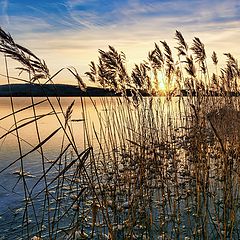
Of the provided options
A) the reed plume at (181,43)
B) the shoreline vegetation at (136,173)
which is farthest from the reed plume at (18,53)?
the reed plume at (181,43)

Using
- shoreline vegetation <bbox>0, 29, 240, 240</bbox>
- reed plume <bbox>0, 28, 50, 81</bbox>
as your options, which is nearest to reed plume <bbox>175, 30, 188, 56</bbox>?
shoreline vegetation <bbox>0, 29, 240, 240</bbox>

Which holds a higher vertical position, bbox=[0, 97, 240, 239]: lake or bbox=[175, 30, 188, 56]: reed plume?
bbox=[175, 30, 188, 56]: reed plume

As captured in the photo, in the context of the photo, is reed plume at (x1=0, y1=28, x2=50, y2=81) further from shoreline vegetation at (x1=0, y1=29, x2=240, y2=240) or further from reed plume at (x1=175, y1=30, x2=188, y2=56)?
reed plume at (x1=175, y1=30, x2=188, y2=56)

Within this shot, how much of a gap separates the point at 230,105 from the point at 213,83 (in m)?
0.76

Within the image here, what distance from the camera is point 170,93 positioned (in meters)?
7.43

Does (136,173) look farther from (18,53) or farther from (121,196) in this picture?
(18,53)

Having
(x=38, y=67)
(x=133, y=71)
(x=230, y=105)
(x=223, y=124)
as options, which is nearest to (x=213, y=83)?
(x=230, y=105)

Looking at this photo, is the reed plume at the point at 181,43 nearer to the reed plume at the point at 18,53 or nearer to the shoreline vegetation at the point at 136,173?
the shoreline vegetation at the point at 136,173

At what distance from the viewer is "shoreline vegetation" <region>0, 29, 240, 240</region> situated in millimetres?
2611

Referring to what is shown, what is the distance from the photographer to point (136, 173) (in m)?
5.81

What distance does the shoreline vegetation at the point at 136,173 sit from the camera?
2.61 meters

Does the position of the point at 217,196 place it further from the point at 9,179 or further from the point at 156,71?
the point at 9,179

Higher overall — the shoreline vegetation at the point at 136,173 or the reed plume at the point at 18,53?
the reed plume at the point at 18,53

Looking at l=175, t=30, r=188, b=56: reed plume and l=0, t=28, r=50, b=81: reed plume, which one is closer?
l=0, t=28, r=50, b=81: reed plume
